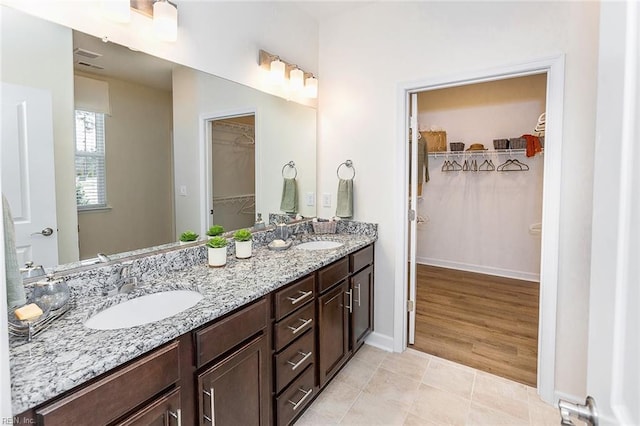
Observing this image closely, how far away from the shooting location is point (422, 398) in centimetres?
208

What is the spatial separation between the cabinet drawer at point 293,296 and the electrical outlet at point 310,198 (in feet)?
3.60

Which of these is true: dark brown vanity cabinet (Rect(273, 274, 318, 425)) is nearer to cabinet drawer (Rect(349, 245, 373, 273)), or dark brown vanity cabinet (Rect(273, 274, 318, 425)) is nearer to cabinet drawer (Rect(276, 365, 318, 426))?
cabinet drawer (Rect(276, 365, 318, 426))

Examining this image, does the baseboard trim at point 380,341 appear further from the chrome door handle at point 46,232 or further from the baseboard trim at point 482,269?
the baseboard trim at point 482,269

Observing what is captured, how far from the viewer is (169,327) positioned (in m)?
1.06

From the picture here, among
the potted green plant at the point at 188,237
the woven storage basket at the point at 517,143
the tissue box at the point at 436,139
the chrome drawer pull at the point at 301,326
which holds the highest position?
the tissue box at the point at 436,139

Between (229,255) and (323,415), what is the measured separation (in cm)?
107

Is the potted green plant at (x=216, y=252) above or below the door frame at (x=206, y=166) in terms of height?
below

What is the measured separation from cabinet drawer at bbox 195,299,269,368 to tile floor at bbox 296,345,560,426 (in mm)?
835

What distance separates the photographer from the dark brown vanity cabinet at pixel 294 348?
5.26ft

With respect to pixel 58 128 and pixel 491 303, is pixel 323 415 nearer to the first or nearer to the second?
pixel 58 128

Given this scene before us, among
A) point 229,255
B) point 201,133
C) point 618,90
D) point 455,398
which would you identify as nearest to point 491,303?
point 455,398

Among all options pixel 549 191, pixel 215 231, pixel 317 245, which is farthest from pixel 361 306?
pixel 549 191

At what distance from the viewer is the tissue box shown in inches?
183

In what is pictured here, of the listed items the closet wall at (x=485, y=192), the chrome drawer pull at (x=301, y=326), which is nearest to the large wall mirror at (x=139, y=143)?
the chrome drawer pull at (x=301, y=326)
